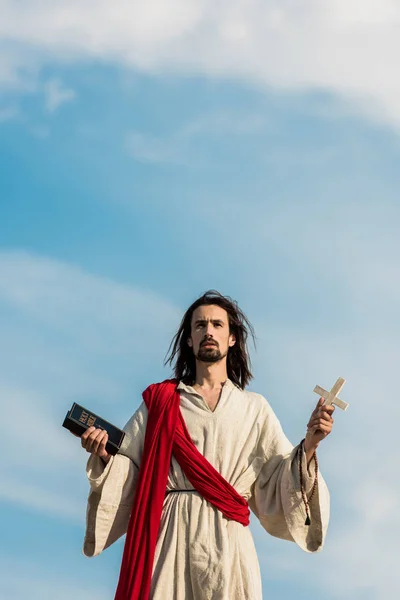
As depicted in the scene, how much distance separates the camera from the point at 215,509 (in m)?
11.0

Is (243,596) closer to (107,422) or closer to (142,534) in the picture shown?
(142,534)

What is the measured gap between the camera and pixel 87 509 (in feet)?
36.9

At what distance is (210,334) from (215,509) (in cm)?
178

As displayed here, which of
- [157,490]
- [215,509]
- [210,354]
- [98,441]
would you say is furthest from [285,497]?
[98,441]

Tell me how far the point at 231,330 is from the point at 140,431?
4.80 feet

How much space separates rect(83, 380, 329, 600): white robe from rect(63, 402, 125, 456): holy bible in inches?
9.4

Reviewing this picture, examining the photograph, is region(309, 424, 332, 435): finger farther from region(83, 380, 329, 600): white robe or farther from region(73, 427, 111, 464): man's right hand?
region(73, 427, 111, 464): man's right hand

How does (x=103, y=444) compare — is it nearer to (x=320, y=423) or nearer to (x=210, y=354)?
(x=210, y=354)

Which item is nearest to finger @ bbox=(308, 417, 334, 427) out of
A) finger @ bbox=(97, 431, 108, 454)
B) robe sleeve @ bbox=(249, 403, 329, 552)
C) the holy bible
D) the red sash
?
robe sleeve @ bbox=(249, 403, 329, 552)

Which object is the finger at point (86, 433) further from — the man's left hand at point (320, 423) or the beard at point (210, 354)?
the man's left hand at point (320, 423)

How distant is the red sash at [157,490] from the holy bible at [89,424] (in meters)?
0.36

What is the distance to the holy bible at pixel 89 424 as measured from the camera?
10.9 meters

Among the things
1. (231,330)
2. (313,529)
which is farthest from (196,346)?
(313,529)

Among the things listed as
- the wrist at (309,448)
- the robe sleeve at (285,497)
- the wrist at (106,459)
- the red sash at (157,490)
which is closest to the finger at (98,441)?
the wrist at (106,459)
